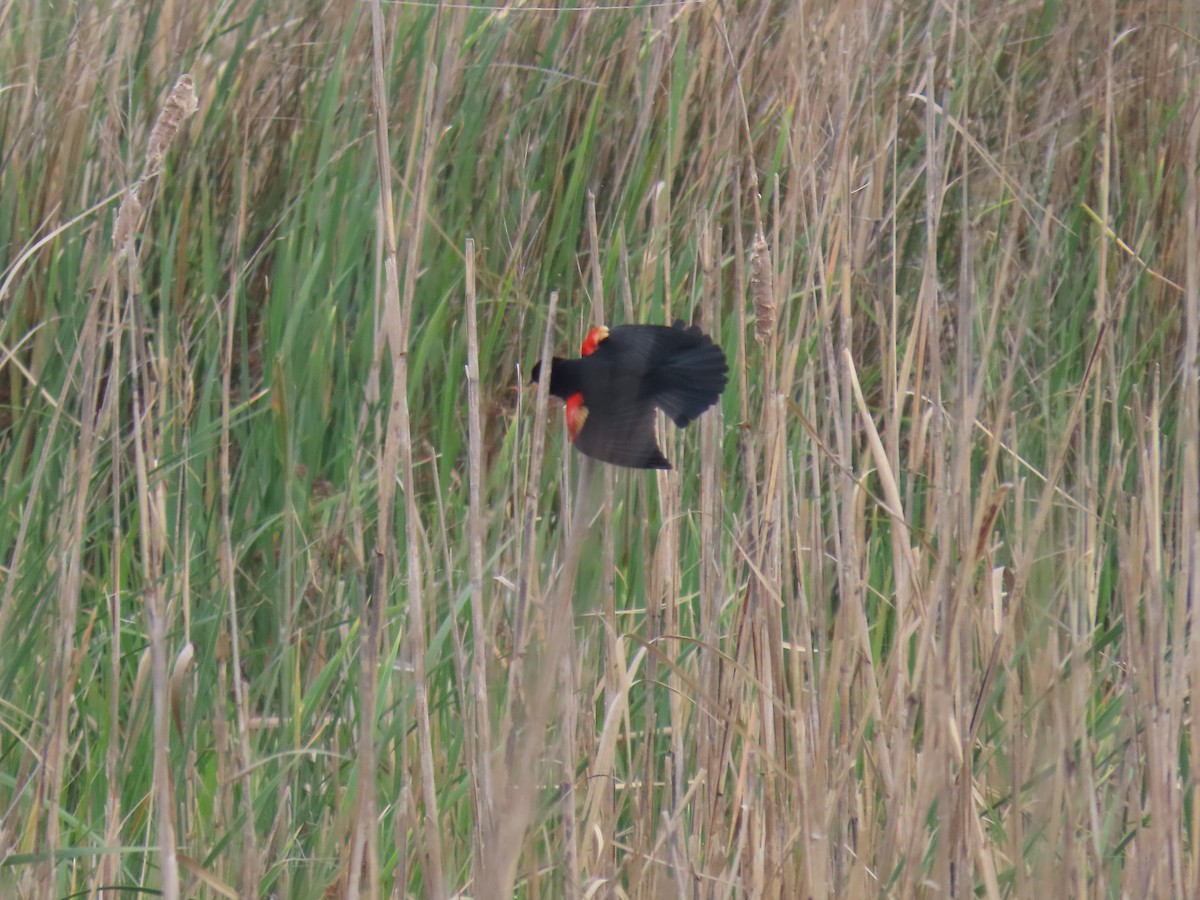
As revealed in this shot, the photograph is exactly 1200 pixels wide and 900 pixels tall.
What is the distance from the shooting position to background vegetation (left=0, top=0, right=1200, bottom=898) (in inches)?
45.5

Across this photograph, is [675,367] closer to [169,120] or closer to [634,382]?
[634,382]

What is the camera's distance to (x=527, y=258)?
2.39 meters

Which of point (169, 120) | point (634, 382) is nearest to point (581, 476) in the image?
point (634, 382)

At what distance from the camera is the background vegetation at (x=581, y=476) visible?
1155 mm

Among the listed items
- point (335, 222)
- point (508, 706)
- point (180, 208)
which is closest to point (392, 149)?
point (335, 222)

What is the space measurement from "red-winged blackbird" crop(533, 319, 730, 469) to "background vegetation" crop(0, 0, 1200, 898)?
0.15 ft

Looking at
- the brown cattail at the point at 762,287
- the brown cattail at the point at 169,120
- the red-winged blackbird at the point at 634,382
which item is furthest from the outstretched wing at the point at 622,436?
the brown cattail at the point at 169,120

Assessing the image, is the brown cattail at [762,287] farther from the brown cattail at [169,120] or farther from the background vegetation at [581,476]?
the brown cattail at [169,120]

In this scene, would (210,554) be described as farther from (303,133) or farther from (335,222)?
(303,133)

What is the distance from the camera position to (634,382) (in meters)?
0.95

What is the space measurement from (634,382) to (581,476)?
0.14 m

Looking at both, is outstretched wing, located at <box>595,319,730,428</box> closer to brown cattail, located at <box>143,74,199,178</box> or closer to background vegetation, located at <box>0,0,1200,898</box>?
background vegetation, located at <box>0,0,1200,898</box>

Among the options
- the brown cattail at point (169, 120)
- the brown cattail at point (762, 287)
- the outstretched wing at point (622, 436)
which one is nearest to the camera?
the outstretched wing at point (622, 436)

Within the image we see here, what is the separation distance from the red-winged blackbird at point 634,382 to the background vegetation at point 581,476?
0.05m
